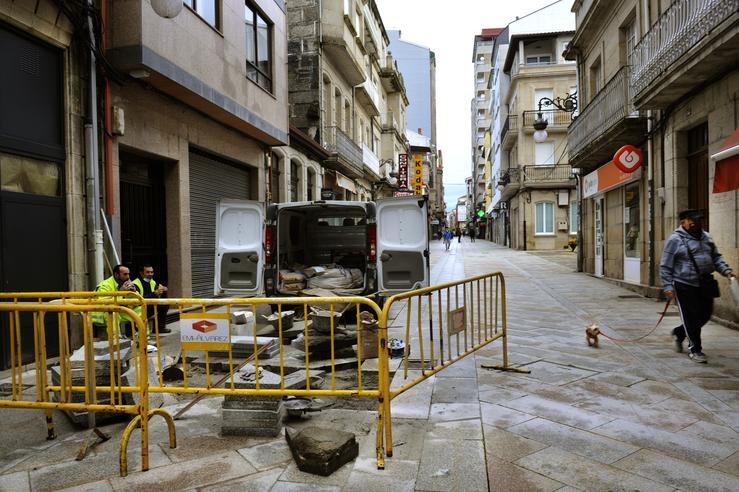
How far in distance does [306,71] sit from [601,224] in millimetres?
11703

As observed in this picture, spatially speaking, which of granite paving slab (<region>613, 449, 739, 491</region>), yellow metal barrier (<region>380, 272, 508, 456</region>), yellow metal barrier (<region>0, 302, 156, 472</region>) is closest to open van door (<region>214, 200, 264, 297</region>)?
yellow metal barrier (<region>380, 272, 508, 456</region>)

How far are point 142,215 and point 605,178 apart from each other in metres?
12.3

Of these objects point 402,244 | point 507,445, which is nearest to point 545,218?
point 402,244

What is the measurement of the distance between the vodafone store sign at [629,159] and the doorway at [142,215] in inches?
400

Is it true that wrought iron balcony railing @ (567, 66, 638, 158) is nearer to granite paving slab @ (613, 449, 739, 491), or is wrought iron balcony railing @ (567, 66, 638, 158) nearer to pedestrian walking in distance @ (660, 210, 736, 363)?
pedestrian walking in distance @ (660, 210, 736, 363)

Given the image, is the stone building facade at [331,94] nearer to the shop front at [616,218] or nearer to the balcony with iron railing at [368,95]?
the balcony with iron railing at [368,95]

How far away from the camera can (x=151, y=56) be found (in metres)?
7.95

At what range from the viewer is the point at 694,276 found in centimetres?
591

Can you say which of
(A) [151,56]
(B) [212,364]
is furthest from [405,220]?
(A) [151,56]

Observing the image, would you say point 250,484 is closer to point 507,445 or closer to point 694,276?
point 507,445

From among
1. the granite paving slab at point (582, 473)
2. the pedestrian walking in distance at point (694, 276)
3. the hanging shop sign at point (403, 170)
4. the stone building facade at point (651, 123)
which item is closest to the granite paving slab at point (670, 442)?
the granite paving slab at point (582, 473)

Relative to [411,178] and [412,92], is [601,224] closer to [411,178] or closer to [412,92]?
[411,178]

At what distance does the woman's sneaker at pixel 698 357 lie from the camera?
5785mm

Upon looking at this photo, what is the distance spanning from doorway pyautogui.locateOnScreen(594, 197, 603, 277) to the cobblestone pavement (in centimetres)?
1083
